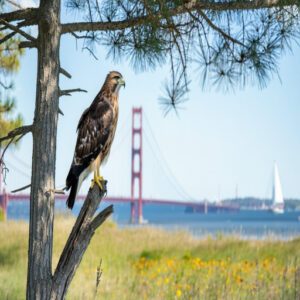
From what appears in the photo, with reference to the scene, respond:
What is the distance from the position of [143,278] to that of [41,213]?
2.48m

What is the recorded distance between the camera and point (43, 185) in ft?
10.9

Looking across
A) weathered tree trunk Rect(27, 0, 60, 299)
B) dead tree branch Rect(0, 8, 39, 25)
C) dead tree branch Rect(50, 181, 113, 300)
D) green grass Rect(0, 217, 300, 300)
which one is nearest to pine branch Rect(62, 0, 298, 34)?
dead tree branch Rect(0, 8, 39, 25)

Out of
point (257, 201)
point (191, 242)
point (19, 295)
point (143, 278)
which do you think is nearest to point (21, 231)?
point (191, 242)

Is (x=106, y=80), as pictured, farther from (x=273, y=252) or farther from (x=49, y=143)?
(x=273, y=252)

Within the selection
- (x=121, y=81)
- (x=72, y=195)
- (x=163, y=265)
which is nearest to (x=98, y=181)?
(x=72, y=195)

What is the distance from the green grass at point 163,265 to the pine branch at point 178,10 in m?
1.46

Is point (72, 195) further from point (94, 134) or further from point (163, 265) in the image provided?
point (163, 265)

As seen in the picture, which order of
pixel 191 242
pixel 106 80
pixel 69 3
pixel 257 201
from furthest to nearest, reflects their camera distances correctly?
pixel 257 201 < pixel 191 242 < pixel 69 3 < pixel 106 80

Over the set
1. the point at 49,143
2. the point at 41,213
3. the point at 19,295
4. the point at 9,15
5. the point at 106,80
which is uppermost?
the point at 9,15

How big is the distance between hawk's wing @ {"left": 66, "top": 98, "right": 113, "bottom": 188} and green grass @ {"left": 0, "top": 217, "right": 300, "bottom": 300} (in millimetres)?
922

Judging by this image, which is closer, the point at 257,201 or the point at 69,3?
the point at 69,3

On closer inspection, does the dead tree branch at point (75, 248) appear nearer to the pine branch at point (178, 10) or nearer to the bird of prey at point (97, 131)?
the bird of prey at point (97, 131)

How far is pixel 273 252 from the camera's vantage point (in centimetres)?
706

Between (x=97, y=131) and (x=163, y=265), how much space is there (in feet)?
9.36
